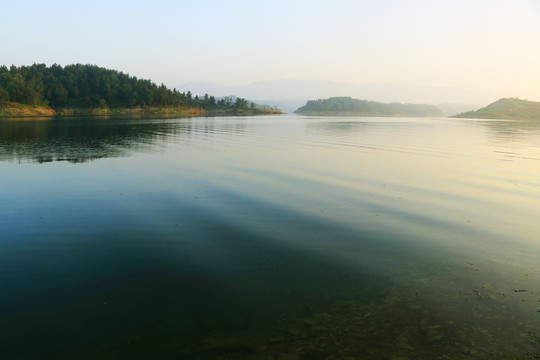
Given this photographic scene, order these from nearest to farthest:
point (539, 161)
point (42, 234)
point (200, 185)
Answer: point (42, 234)
point (200, 185)
point (539, 161)

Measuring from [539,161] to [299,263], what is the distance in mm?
29484

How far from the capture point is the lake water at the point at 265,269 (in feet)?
20.2

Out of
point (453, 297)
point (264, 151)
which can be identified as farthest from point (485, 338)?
point (264, 151)

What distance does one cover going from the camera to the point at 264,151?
34312 millimetres

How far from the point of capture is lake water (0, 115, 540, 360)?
6145 millimetres

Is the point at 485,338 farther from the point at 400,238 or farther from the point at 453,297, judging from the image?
the point at 400,238

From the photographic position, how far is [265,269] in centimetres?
889

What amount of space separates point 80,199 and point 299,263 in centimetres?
1131

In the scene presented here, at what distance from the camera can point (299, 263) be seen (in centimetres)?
932

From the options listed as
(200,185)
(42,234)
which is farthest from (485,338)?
(200,185)

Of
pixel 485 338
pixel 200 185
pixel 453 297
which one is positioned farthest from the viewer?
pixel 200 185

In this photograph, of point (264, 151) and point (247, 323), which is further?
point (264, 151)

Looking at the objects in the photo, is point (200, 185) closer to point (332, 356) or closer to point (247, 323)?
point (247, 323)

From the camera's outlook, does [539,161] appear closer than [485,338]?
No
